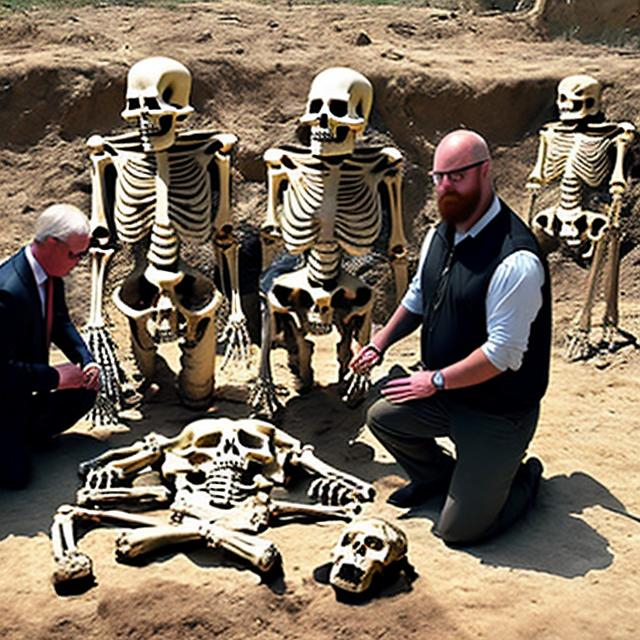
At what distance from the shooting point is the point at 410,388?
427 cm

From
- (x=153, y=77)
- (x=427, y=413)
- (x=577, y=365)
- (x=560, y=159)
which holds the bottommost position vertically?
(x=577, y=365)

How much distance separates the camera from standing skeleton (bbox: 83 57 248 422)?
552 cm

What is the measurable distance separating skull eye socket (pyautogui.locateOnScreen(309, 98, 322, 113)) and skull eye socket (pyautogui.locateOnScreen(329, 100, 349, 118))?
71 mm

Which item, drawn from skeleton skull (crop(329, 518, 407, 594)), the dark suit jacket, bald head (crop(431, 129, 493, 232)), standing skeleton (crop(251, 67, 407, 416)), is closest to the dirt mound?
standing skeleton (crop(251, 67, 407, 416))

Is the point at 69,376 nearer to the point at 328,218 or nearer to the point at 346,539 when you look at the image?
the point at 346,539

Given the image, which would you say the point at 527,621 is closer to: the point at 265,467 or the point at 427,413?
the point at 427,413

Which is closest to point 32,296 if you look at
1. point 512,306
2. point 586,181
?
point 512,306

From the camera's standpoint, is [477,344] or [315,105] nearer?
[477,344]

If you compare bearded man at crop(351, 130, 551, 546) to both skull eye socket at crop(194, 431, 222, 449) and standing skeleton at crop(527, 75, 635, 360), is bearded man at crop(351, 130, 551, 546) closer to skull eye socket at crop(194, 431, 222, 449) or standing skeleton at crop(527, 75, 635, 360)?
skull eye socket at crop(194, 431, 222, 449)

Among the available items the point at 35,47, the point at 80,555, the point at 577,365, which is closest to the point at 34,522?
the point at 80,555

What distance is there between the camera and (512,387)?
4250 mm

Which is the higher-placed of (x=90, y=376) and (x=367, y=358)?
(x=367, y=358)

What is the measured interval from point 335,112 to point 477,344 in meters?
1.83

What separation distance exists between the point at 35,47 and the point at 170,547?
5.99 metres
